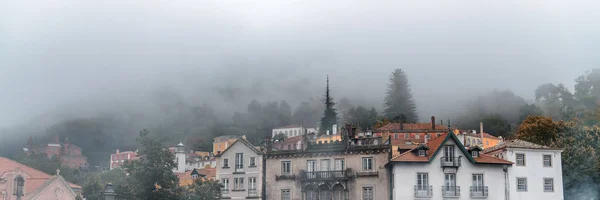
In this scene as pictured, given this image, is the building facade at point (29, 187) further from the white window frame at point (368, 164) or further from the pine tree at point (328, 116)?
the pine tree at point (328, 116)

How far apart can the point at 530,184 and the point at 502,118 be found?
76157mm

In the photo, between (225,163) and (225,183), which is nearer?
(225,183)

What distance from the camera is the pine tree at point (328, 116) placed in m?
114

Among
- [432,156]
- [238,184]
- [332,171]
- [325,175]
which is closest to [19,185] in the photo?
[238,184]

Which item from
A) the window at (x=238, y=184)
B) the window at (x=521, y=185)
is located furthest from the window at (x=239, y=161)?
the window at (x=521, y=185)

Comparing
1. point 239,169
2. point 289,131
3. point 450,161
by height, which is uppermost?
point 289,131

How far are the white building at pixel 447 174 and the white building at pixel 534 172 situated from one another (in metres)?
1.07

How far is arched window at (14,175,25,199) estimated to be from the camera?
216 feet

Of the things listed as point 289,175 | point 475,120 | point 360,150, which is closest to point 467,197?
point 360,150

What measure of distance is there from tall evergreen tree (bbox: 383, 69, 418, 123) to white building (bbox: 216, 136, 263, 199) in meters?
64.2

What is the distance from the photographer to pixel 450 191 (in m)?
53.0

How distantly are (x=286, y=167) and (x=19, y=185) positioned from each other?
92.6 ft

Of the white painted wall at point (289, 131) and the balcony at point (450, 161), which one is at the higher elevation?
the white painted wall at point (289, 131)

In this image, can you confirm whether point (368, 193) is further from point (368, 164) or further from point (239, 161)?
point (239, 161)
